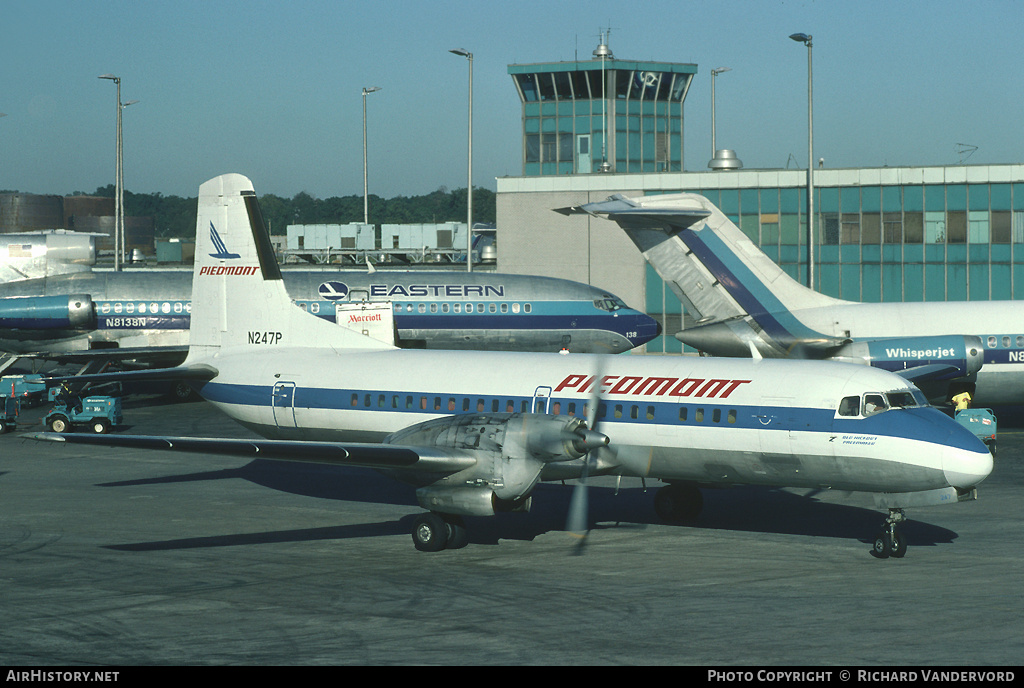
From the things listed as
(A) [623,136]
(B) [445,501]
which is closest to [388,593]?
(B) [445,501]

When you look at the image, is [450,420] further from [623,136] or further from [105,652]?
[623,136]

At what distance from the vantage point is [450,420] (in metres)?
20.6

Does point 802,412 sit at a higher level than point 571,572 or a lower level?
higher

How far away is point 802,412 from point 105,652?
12.4 metres

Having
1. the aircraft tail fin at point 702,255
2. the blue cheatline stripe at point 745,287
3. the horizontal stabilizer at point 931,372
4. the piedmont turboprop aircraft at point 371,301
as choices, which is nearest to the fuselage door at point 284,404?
the aircraft tail fin at point 702,255

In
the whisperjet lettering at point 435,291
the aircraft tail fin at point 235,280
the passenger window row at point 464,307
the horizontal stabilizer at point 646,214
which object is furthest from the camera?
the whisperjet lettering at point 435,291

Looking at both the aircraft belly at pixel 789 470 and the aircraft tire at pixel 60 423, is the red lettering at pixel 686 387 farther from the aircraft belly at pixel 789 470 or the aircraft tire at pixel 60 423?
the aircraft tire at pixel 60 423

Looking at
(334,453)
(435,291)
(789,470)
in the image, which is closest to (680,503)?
(789,470)

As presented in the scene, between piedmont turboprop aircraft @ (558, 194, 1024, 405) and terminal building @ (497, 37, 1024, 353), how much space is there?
25.4 meters

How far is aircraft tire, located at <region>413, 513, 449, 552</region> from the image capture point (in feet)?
67.3

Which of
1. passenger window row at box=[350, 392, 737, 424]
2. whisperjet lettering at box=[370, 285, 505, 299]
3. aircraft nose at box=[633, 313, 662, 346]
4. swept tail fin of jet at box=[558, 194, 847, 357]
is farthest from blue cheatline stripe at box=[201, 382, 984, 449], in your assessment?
aircraft nose at box=[633, 313, 662, 346]

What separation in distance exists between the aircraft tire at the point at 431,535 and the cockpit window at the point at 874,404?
813cm

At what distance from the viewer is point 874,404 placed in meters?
Result: 19.7

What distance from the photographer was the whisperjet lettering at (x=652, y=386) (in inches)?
818
